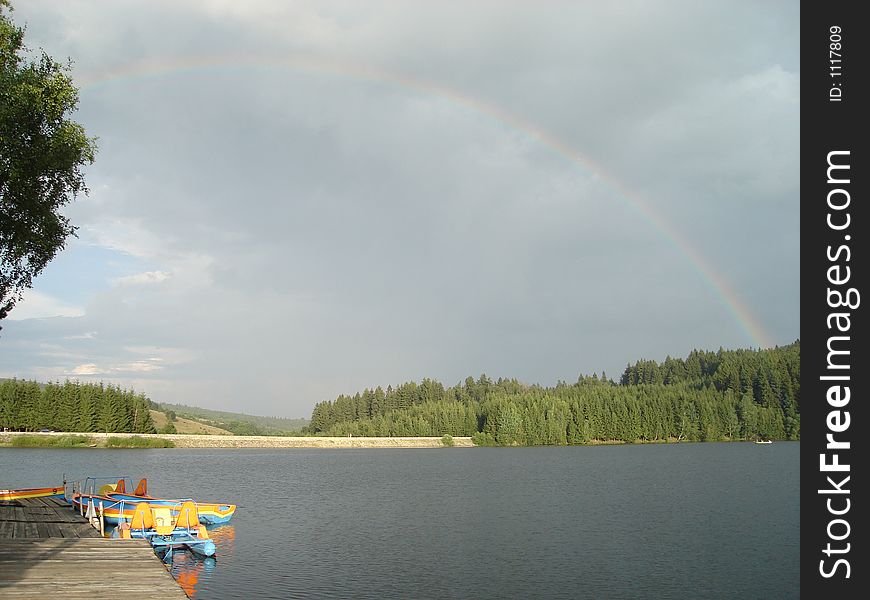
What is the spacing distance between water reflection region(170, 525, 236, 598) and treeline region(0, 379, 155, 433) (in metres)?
147

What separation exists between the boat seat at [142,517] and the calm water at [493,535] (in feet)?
9.89

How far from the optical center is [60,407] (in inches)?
6718

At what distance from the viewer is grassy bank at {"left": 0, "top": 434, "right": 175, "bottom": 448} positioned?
154 meters

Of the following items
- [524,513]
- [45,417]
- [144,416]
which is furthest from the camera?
[144,416]

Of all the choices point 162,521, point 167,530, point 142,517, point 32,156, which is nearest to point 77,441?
point 162,521

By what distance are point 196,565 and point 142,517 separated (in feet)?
16.0

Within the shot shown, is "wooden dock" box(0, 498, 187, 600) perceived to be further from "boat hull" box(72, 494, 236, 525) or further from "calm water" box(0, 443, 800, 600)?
"boat hull" box(72, 494, 236, 525)

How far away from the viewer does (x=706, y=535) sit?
48531 millimetres

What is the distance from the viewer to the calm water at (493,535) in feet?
112

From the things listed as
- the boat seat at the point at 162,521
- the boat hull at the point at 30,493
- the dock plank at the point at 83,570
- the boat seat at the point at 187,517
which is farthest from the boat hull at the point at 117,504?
the dock plank at the point at 83,570
